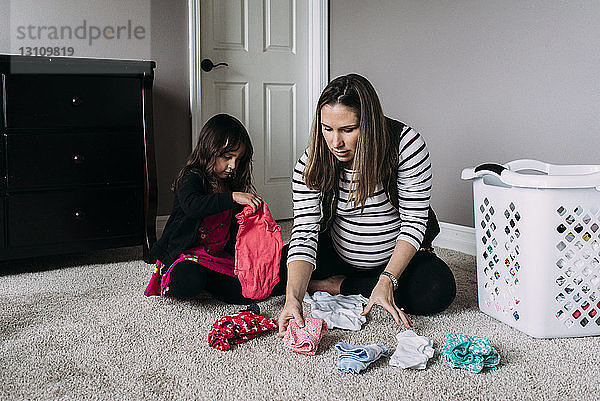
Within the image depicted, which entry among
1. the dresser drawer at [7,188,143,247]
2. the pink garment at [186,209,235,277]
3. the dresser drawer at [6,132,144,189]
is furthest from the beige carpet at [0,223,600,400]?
the dresser drawer at [6,132,144,189]

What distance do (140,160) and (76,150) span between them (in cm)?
25

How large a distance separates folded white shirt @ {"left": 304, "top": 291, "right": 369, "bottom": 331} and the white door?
156 cm

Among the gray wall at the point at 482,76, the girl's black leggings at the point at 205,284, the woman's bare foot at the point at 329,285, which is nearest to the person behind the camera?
the girl's black leggings at the point at 205,284

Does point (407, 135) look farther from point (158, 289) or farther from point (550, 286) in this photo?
point (158, 289)

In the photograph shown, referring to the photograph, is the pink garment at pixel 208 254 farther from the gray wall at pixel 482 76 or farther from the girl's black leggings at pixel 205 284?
the gray wall at pixel 482 76

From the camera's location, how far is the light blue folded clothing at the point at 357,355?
1387mm

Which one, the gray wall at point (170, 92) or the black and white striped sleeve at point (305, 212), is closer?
the black and white striped sleeve at point (305, 212)

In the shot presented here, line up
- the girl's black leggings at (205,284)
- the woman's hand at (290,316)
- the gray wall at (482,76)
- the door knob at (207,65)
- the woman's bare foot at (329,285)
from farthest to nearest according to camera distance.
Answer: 1. the door knob at (207,65)
2. the gray wall at (482,76)
3. the woman's bare foot at (329,285)
4. the girl's black leggings at (205,284)
5. the woman's hand at (290,316)

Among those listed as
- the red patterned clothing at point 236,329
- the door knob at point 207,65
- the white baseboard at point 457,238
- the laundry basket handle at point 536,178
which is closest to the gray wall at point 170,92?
the door knob at point 207,65

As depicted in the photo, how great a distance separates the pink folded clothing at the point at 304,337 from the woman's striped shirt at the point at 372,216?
0.24 metres

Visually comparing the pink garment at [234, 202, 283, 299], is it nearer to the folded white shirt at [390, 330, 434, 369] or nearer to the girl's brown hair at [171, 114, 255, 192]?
the girl's brown hair at [171, 114, 255, 192]

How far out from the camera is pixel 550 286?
1.59 m

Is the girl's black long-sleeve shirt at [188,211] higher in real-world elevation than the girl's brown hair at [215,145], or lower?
lower

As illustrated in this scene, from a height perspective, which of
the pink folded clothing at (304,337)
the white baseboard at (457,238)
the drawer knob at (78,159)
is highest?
the drawer knob at (78,159)
